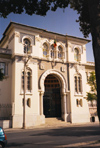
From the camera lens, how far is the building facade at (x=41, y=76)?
77.7 feet

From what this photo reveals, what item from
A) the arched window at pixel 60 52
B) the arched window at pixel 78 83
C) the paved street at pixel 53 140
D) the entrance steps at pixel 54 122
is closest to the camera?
the paved street at pixel 53 140

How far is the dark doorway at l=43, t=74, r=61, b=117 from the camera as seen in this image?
2790 centimetres

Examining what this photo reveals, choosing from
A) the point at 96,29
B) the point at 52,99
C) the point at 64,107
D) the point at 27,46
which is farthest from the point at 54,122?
the point at 96,29

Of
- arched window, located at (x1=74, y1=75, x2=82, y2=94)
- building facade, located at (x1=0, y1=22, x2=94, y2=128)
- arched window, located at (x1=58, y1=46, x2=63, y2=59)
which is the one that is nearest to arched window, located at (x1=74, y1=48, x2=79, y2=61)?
building facade, located at (x1=0, y1=22, x2=94, y2=128)

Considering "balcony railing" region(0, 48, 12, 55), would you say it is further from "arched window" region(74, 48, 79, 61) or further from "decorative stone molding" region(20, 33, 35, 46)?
"arched window" region(74, 48, 79, 61)

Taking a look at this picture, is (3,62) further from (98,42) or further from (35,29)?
(98,42)

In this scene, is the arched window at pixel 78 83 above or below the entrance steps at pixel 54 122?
above

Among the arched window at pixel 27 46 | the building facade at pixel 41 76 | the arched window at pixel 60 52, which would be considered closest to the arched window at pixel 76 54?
the building facade at pixel 41 76

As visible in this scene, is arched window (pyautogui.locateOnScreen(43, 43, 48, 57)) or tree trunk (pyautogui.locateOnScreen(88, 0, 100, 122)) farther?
arched window (pyautogui.locateOnScreen(43, 43, 48, 57))

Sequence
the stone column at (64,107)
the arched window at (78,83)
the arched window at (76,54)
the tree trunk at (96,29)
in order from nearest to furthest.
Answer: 1. the tree trunk at (96,29)
2. the stone column at (64,107)
3. the arched window at (78,83)
4. the arched window at (76,54)

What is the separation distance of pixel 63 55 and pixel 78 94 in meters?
6.88

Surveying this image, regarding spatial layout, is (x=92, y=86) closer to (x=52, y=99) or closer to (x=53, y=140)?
(x=52, y=99)

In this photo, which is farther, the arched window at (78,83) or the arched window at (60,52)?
the arched window at (60,52)

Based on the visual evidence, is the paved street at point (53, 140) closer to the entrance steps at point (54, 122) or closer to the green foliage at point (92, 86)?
the entrance steps at point (54, 122)
